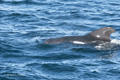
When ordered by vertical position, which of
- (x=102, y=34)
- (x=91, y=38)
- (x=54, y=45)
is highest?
(x=102, y=34)

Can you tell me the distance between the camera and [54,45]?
1659cm

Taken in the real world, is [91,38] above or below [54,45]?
above

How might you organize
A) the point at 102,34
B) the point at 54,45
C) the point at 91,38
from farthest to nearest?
the point at 102,34 → the point at 91,38 → the point at 54,45

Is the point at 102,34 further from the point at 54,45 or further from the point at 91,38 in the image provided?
the point at 54,45

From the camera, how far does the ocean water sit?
13.2 m

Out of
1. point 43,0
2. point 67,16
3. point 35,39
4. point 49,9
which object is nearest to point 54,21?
point 67,16

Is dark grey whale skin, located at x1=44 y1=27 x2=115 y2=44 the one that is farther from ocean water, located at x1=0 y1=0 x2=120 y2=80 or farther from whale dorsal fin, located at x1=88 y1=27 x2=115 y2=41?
ocean water, located at x1=0 y1=0 x2=120 y2=80

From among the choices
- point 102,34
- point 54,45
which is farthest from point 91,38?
point 54,45

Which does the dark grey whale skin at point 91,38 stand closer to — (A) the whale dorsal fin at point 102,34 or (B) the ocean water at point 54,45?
(A) the whale dorsal fin at point 102,34

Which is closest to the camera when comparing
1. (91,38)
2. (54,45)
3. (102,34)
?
(54,45)

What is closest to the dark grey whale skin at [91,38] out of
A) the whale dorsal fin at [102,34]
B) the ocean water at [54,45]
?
the whale dorsal fin at [102,34]

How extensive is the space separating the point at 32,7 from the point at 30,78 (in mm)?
14952

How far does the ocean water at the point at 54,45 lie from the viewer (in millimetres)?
13164

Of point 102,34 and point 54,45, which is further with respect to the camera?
point 102,34
